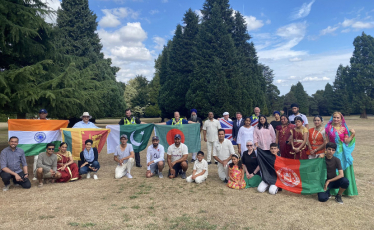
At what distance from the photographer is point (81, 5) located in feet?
86.4

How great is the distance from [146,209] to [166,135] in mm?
3928

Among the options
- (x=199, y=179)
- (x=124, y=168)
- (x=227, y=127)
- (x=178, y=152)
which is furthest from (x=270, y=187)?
(x=124, y=168)

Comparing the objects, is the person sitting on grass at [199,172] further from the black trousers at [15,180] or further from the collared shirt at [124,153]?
the black trousers at [15,180]

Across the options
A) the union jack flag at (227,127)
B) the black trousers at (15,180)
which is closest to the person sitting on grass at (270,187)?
the union jack flag at (227,127)

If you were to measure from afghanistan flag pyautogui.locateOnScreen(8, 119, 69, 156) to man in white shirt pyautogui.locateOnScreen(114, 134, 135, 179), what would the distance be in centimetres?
198

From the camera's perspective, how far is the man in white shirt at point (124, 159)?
7141mm

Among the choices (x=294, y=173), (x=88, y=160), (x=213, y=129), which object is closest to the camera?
(x=294, y=173)

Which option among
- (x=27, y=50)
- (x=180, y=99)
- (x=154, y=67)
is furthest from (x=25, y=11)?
(x=154, y=67)

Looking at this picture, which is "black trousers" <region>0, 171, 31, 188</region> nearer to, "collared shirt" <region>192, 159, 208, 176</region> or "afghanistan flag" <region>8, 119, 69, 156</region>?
"afghanistan flag" <region>8, 119, 69, 156</region>

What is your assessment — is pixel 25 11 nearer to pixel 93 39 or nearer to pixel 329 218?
pixel 329 218

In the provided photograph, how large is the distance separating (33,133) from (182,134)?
4515mm

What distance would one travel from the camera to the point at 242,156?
627 centimetres

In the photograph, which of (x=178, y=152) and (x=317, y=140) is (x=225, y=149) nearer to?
(x=178, y=152)

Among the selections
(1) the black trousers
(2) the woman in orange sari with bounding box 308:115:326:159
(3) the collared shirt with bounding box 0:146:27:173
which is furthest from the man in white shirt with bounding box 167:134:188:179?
(3) the collared shirt with bounding box 0:146:27:173
